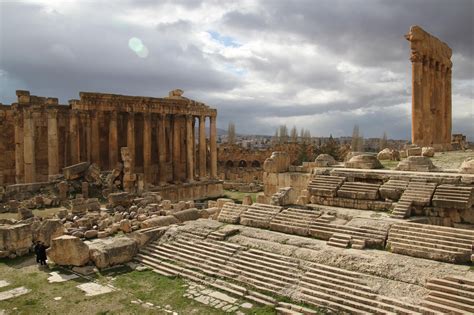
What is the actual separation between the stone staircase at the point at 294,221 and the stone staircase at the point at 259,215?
0.25 meters

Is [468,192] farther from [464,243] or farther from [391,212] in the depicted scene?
[464,243]

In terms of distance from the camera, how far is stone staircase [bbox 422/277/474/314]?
23.0ft

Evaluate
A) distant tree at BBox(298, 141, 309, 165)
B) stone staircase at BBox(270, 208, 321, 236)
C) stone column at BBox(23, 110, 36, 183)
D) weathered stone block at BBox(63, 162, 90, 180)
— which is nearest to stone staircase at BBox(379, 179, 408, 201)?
stone staircase at BBox(270, 208, 321, 236)

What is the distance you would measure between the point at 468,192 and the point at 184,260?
832cm

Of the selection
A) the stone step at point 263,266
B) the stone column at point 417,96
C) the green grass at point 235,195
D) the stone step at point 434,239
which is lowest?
the green grass at point 235,195

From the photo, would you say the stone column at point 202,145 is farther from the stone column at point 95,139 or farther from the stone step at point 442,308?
the stone step at point 442,308

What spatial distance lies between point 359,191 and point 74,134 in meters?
18.8

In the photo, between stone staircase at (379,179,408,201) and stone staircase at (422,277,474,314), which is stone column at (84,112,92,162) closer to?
stone staircase at (379,179,408,201)

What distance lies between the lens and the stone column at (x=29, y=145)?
23219mm

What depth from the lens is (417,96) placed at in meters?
25.2

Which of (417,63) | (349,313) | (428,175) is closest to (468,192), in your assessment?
(428,175)

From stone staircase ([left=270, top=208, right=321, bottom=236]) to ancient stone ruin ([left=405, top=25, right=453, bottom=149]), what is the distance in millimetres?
16260

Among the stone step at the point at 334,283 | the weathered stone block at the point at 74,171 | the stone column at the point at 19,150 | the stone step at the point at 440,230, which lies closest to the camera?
the stone step at the point at 334,283

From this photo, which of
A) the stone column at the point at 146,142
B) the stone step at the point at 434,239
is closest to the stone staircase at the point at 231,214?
the stone step at the point at 434,239
